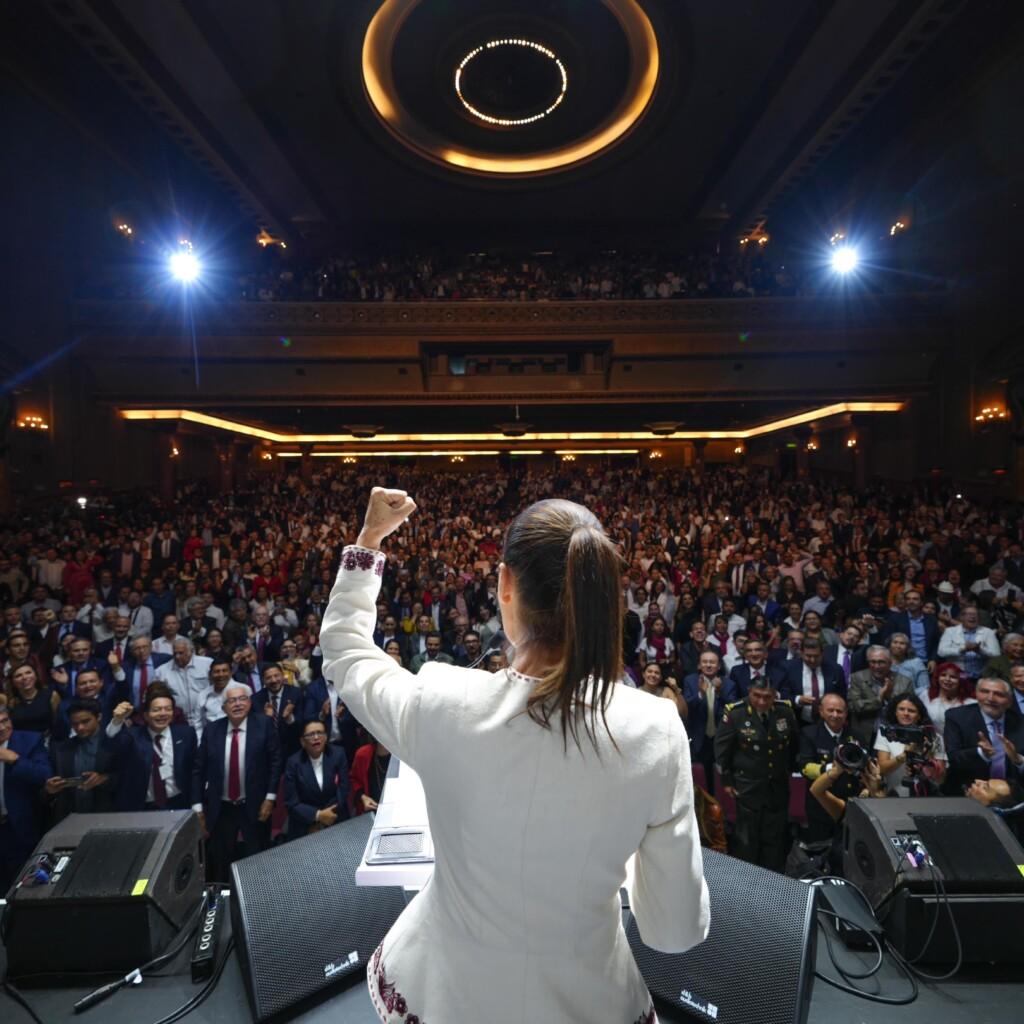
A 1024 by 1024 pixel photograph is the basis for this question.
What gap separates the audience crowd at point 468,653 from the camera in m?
3.46

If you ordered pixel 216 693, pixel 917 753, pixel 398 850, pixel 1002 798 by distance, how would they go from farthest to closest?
1. pixel 216 693
2. pixel 917 753
3. pixel 1002 798
4. pixel 398 850

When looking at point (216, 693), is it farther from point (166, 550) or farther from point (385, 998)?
point (166, 550)

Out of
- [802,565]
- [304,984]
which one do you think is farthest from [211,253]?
[304,984]

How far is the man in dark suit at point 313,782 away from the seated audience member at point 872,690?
3035 millimetres

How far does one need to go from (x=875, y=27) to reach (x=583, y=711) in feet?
43.2

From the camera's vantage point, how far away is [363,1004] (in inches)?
70.7

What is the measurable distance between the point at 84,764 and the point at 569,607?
148 inches

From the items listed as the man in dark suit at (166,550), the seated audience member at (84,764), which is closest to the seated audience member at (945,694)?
the seated audience member at (84,764)

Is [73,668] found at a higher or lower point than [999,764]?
higher

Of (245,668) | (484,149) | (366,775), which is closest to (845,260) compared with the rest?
(484,149)

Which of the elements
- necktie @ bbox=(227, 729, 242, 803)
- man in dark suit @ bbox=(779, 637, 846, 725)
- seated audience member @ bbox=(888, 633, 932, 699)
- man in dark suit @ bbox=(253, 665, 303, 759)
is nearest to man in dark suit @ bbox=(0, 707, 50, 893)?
necktie @ bbox=(227, 729, 242, 803)

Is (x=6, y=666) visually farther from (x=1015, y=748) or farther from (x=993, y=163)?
(x=993, y=163)

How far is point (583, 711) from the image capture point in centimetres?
82

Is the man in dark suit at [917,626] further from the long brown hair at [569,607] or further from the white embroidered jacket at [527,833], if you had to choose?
the long brown hair at [569,607]
